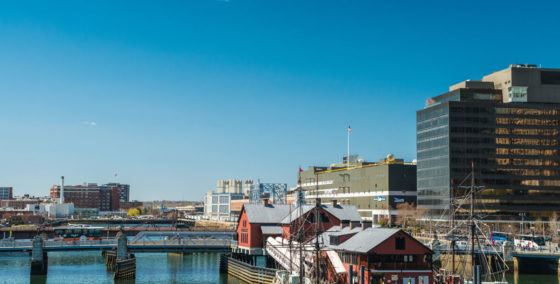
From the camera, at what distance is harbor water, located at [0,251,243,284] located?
308ft

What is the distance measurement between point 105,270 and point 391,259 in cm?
5816

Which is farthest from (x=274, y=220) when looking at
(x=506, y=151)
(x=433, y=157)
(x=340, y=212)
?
(x=506, y=151)

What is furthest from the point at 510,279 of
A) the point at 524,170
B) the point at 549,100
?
the point at 549,100

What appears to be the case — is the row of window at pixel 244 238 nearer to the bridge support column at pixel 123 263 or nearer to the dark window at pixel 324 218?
the dark window at pixel 324 218

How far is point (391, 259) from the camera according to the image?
69.6m

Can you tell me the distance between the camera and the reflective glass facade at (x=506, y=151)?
166 meters

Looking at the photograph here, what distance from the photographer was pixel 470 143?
549 ft

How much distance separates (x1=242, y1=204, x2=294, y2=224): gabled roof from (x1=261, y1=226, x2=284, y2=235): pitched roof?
137cm

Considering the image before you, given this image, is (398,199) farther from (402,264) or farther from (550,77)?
(402,264)

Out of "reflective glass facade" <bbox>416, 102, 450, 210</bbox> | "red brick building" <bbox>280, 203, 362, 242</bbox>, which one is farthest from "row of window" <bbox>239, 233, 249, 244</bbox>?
"reflective glass facade" <bbox>416, 102, 450, 210</bbox>

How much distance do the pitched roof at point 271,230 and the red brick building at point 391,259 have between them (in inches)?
1144

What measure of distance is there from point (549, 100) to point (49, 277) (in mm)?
139090

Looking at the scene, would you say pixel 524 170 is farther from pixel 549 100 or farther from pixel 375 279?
pixel 375 279

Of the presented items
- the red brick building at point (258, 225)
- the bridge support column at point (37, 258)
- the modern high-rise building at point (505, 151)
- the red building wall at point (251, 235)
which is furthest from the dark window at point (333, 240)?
the modern high-rise building at point (505, 151)
